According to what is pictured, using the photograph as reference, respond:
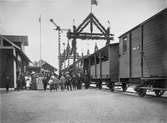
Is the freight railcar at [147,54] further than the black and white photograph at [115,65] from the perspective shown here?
Yes

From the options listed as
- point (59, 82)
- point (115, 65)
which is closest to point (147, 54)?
point (115, 65)

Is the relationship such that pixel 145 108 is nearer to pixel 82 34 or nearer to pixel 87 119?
pixel 87 119

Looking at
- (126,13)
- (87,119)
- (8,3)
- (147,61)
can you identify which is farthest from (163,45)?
(8,3)

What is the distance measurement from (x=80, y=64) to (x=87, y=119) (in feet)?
76.2

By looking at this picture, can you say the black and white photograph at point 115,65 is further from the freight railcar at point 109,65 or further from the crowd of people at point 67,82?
the crowd of people at point 67,82

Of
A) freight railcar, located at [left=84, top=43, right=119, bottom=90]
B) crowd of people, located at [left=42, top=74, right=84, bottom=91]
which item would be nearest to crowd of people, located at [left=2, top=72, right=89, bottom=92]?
crowd of people, located at [left=42, top=74, right=84, bottom=91]

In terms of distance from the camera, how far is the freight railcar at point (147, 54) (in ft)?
29.0

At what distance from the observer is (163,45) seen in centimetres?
873

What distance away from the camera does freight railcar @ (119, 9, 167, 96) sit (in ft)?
29.0

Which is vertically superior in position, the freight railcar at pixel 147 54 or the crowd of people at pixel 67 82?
the freight railcar at pixel 147 54

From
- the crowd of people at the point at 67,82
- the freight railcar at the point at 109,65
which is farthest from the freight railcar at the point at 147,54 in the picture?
the crowd of people at the point at 67,82

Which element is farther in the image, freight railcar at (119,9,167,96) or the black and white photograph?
freight railcar at (119,9,167,96)

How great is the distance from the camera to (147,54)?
10.1 meters

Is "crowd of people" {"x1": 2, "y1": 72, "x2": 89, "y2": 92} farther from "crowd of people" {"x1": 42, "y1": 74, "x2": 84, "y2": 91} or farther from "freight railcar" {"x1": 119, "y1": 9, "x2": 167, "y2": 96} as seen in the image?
"freight railcar" {"x1": 119, "y1": 9, "x2": 167, "y2": 96}
